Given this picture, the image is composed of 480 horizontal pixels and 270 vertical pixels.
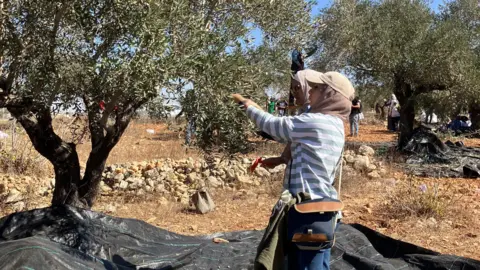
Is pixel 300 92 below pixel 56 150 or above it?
above

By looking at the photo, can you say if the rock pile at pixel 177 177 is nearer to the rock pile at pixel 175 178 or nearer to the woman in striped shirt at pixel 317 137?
the rock pile at pixel 175 178

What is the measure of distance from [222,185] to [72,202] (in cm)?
439

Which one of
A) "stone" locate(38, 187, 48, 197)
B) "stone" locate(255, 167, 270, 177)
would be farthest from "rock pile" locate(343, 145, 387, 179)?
"stone" locate(38, 187, 48, 197)

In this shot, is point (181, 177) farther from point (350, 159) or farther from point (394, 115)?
point (394, 115)

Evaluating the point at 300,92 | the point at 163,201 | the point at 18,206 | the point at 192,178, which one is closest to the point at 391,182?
the point at 192,178

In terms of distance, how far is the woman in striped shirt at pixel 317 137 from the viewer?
2934 mm

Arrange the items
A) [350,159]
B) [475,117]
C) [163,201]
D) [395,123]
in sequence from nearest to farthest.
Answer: [163,201], [350,159], [395,123], [475,117]

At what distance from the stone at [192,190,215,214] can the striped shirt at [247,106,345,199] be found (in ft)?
16.3

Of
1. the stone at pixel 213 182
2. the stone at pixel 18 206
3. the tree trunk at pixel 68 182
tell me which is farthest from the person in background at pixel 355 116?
the tree trunk at pixel 68 182

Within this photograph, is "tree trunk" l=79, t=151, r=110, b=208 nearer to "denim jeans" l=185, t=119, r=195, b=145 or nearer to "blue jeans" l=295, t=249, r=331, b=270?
"denim jeans" l=185, t=119, r=195, b=145

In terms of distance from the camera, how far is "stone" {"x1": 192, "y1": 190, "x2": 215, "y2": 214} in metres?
7.83

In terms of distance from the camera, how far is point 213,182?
9.65 meters

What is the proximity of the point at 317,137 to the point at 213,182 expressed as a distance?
684 centimetres

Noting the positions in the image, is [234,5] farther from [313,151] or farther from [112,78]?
[313,151]
